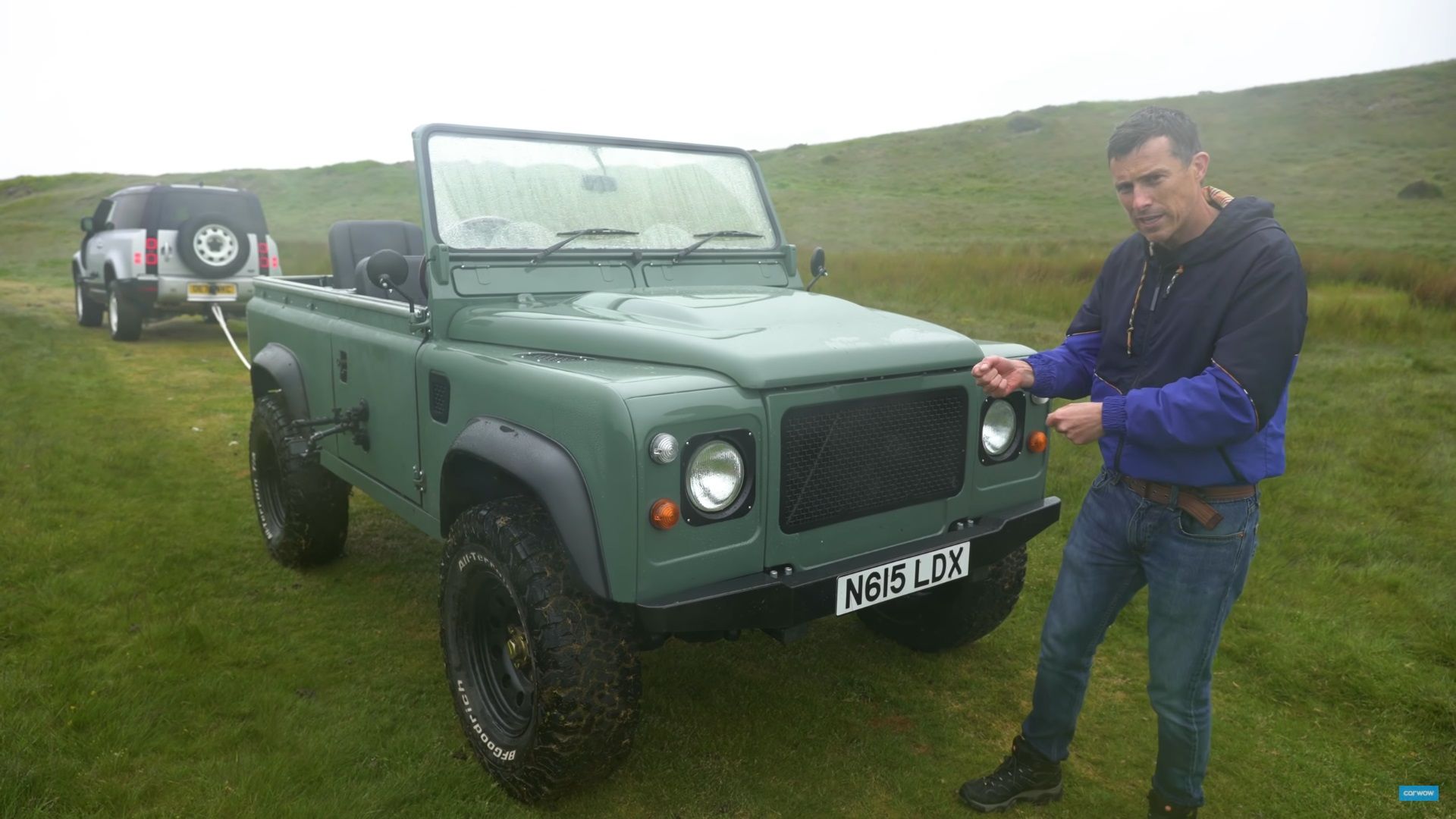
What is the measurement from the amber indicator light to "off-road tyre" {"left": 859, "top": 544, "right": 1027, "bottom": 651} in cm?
130

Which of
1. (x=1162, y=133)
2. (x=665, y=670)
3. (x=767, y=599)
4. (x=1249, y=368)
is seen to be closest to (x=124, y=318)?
(x=665, y=670)

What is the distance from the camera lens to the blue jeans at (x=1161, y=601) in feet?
7.82

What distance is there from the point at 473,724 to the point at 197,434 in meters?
5.57

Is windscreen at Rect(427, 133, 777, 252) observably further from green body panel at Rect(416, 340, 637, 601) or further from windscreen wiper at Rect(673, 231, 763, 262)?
green body panel at Rect(416, 340, 637, 601)

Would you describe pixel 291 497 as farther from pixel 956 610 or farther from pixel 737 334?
pixel 956 610

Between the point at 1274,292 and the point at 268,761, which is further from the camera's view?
the point at 268,761

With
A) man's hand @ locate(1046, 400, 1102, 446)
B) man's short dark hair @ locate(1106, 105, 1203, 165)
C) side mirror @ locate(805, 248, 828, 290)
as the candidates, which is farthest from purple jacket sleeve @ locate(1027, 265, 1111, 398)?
side mirror @ locate(805, 248, 828, 290)

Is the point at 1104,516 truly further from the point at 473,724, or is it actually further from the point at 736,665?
the point at 473,724

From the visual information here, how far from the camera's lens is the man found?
216cm

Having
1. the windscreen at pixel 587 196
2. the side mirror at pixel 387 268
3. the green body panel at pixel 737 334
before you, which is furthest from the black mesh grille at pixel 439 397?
the windscreen at pixel 587 196

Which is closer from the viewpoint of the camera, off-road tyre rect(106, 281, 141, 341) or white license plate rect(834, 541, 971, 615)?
white license plate rect(834, 541, 971, 615)

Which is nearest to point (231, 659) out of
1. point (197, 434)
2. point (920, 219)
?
point (197, 434)

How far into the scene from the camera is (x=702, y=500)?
2426mm

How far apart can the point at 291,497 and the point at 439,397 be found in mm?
1602
